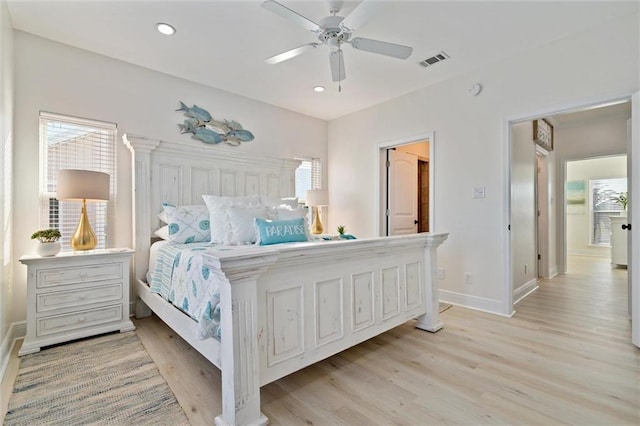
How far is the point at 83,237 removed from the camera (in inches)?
103

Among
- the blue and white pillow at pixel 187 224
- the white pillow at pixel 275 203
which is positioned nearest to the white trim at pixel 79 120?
the blue and white pillow at pixel 187 224

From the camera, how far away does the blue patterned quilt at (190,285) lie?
5.02 feet

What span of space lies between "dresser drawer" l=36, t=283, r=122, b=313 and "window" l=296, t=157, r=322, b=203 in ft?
8.77

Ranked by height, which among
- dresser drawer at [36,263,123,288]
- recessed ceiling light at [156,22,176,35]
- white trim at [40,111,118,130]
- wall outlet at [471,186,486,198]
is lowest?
dresser drawer at [36,263,123,288]

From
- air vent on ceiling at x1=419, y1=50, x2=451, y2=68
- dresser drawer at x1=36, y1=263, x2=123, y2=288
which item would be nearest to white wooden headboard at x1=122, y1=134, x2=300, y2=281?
dresser drawer at x1=36, y1=263, x2=123, y2=288

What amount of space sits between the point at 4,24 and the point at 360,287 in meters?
3.18

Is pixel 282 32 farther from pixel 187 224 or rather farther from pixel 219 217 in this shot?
pixel 187 224

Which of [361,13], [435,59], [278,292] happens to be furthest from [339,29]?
[278,292]

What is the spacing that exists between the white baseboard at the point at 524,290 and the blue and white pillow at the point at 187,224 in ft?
11.6

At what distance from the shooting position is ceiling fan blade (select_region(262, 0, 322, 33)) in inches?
71.6

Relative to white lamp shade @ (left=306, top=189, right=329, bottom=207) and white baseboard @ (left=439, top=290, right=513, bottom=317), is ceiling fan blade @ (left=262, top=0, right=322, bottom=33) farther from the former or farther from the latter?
white baseboard @ (left=439, top=290, right=513, bottom=317)

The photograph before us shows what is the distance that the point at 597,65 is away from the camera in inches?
101

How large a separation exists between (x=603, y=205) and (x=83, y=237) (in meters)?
9.59

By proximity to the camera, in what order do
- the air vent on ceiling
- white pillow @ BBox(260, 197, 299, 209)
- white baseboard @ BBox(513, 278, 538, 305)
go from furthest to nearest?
white baseboard @ BBox(513, 278, 538, 305) → white pillow @ BBox(260, 197, 299, 209) → the air vent on ceiling
